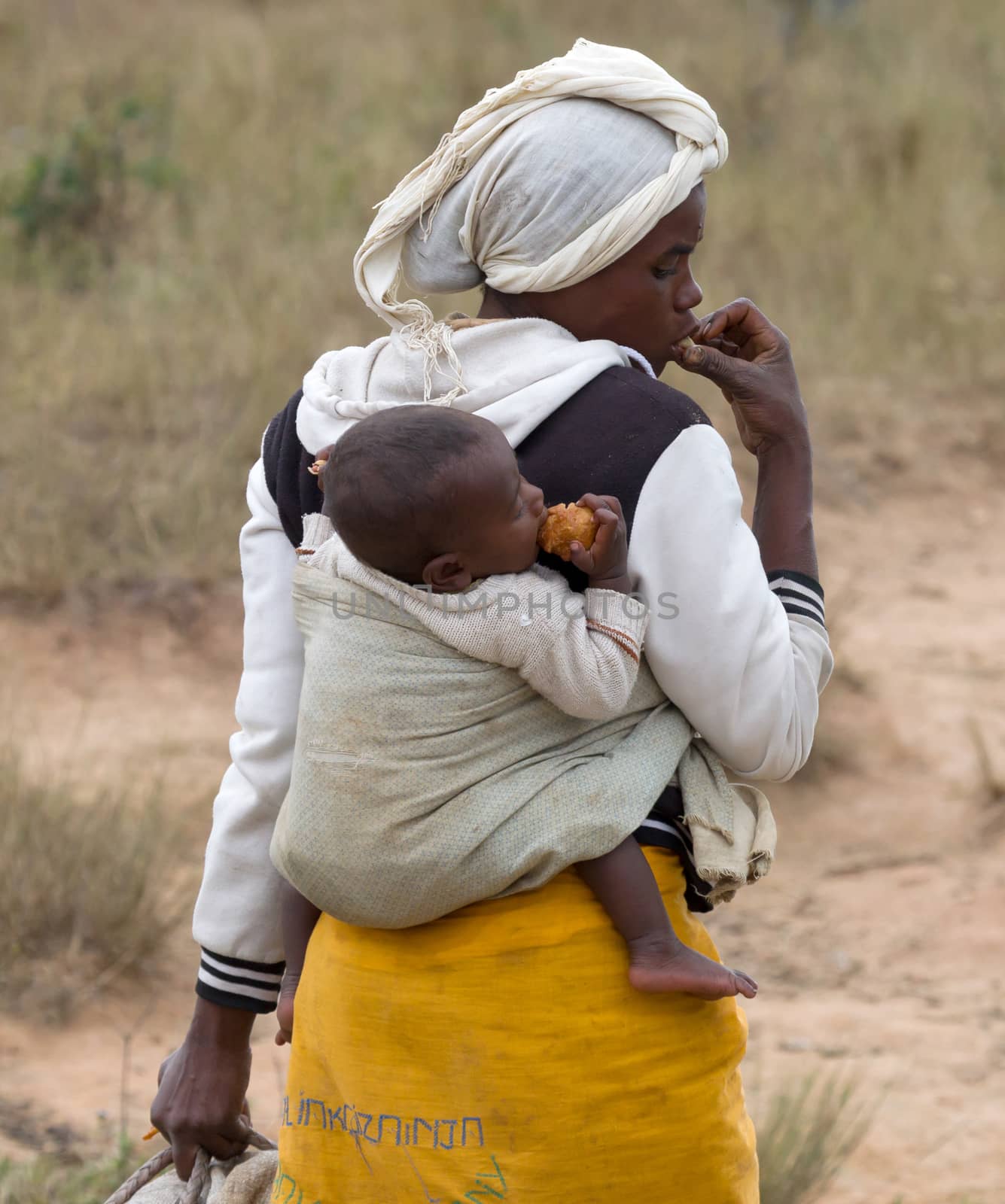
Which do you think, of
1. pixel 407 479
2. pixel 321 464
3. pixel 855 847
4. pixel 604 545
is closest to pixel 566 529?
pixel 604 545

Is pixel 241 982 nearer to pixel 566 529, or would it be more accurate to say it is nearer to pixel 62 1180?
pixel 566 529

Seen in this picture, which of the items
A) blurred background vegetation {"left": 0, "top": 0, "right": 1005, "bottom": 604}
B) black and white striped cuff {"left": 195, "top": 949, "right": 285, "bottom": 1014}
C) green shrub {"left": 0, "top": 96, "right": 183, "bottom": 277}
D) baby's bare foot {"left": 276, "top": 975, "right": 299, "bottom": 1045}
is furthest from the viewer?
green shrub {"left": 0, "top": 96, "right": 183, "bottom": 277}

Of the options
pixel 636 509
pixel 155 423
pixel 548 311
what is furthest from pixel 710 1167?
pixel 155 423

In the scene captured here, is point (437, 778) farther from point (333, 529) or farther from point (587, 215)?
point (587, 215)

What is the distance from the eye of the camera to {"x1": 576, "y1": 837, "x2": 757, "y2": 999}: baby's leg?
5.17 feet

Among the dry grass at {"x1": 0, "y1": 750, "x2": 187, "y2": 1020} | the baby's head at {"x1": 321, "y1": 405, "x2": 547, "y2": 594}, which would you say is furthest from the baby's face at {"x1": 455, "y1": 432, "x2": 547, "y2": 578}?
the dry grass at {"x1": 0, "y1": 750, "x2": 187, "y2": 1020}

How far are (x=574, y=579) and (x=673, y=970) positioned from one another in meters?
0.41

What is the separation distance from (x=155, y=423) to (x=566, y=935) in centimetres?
483

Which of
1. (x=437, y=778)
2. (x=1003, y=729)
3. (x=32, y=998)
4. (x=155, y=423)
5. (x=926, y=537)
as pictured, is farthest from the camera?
(x=926, y=537)

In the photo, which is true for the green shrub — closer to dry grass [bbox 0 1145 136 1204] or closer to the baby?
dry grass [bbox 0 1145 136 1204]

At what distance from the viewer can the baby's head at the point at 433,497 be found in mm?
1459

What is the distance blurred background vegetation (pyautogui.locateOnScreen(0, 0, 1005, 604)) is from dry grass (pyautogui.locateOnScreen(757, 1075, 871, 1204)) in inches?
125

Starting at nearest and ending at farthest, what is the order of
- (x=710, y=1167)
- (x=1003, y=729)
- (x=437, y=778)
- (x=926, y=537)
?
(x=437, y=778) → (x=710, y=1167) → (x=1003, y=729) → (x=926, y=537)

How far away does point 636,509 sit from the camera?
5.05ft
